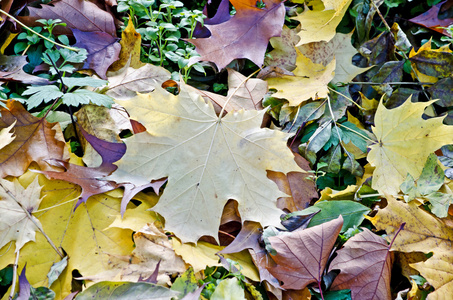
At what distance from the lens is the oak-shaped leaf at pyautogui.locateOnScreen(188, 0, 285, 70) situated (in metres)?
1.24

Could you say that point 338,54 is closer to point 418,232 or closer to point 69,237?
point 418,232

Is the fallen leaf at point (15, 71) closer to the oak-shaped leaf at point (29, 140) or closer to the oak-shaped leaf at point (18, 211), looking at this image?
the oak-shaped leaf at point (29, 140)

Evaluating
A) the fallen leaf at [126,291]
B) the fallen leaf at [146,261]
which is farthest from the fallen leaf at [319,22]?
the fallen leaf at [126,291]

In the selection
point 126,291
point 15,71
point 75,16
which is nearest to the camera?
point 126,291

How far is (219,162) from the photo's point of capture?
3.30ft

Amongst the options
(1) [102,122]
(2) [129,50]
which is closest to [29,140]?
(1) [102,122]

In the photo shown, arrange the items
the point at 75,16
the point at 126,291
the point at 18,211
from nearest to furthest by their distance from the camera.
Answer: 1. the point at 126,291
2. the point at 18,211
3. the point at 75,16

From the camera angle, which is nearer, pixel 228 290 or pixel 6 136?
pixel 228 290

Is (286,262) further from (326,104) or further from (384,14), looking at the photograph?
(384,14)

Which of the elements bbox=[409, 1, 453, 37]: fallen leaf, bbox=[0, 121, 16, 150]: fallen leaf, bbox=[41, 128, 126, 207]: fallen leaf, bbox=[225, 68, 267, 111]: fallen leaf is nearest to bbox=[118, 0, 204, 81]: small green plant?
bbox=[225, 68, 267, 111]: fallen leaf

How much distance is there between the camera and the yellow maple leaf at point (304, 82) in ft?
3.98

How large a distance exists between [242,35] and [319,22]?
31 cm

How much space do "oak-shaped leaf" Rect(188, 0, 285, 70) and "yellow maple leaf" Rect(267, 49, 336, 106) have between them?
114mm

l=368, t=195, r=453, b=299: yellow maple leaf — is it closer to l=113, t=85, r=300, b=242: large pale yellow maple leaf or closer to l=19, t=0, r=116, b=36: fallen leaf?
l=113, t=85, r=300, b=242: large pale yellow maple leaf
